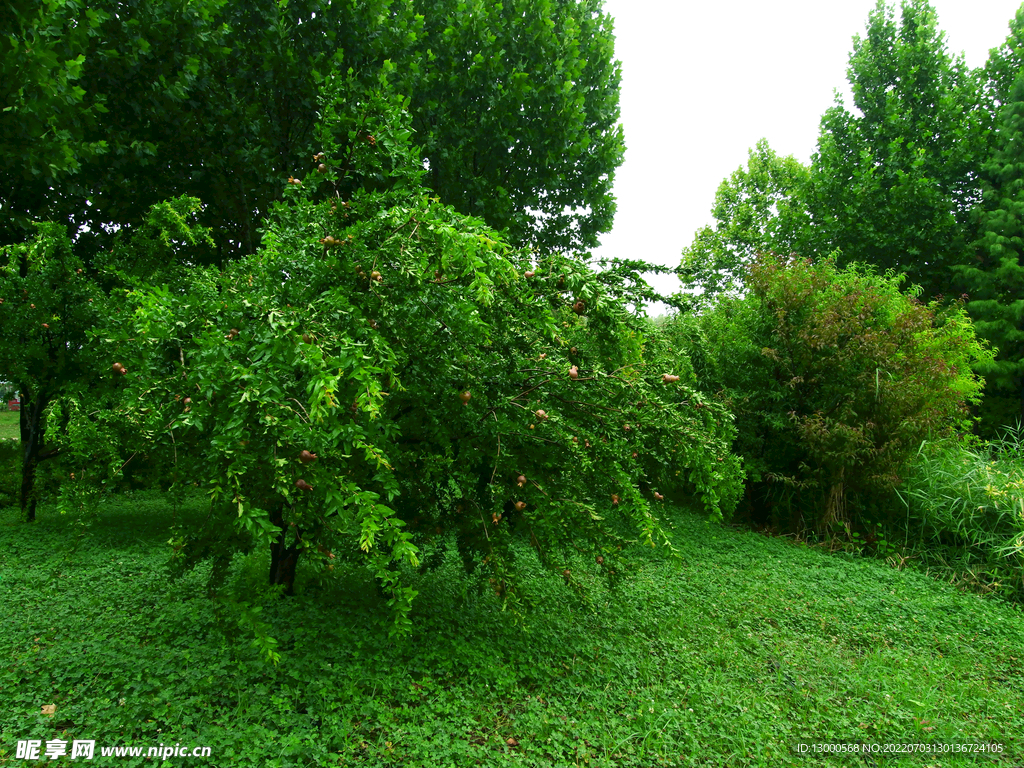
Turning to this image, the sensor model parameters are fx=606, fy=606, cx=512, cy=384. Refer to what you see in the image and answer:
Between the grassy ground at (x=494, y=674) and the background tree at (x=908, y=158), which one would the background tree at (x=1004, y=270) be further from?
the grassy ground at (x=494, y=674)

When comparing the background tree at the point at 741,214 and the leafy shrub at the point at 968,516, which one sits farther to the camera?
the background tree at the point at 741,214

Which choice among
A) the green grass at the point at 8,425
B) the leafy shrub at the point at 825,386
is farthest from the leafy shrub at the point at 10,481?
the leafy shrub at the point at 825,386

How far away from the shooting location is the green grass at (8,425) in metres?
15.6

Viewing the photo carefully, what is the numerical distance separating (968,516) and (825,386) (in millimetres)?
2016

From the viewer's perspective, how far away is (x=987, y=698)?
3.70 metres

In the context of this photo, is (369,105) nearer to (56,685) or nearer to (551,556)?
(551,556)

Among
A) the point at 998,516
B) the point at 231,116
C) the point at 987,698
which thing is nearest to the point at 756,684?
the point at 987,698

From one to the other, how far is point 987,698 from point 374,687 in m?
3.67

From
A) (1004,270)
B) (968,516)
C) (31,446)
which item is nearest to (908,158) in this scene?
(1004,270)

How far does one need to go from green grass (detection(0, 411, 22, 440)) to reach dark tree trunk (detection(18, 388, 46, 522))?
370 inches

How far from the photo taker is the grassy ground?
2793mm

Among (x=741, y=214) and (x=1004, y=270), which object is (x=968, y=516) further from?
(x=741, y=214)

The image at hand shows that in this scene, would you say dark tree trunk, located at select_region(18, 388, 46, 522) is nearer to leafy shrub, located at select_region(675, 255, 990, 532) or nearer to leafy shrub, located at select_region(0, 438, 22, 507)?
leafy shrub, located at select_region(0, 438, 22, 507)

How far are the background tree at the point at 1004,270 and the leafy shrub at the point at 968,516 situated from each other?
231 inches
